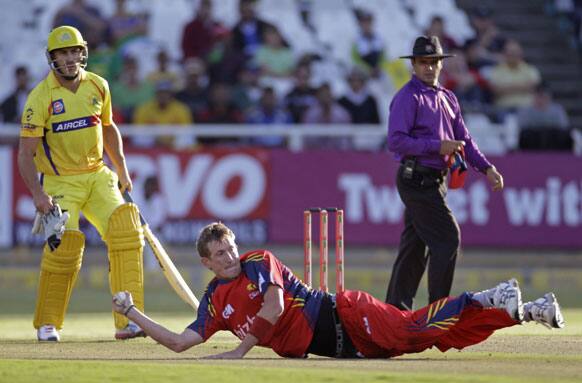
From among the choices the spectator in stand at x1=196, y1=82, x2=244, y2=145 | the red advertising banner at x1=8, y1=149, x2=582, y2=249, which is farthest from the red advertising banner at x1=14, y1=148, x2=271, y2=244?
the spectator in stand at x1=196, y1=82, x2=244, y2=145

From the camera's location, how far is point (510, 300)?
8.31 metres

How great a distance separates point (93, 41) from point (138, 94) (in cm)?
126

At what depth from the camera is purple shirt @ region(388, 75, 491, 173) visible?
34.5 feet

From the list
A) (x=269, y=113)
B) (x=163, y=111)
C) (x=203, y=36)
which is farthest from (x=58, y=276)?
(x=203, y=36)

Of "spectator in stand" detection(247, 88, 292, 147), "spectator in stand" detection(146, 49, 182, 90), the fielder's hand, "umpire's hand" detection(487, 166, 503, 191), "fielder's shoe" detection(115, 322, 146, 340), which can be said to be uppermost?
"spectator in stand" detection(146, 49, 182, 90)

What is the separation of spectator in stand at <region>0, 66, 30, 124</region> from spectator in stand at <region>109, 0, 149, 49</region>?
1555 millimetres

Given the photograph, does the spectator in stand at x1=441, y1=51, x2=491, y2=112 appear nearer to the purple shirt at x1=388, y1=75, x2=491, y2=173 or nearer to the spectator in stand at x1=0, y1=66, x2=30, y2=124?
the spectator in stand at x1=0, y1=66, x2=30, y2=124

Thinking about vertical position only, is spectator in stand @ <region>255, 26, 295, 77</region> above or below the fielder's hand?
above

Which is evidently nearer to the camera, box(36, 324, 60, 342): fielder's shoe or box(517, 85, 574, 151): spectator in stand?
box(36, 324, 60, 342): fielder's shoe

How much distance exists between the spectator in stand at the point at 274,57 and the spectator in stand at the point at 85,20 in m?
2.08

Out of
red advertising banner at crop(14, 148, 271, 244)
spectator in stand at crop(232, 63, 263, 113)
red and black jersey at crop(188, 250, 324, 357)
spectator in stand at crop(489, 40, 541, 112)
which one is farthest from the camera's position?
spectator in stand at crop(489, 40, 541, 112)

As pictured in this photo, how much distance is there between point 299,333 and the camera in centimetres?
847

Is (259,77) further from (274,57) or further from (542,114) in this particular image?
(542,114)

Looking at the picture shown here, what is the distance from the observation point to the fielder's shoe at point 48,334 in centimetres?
1008
